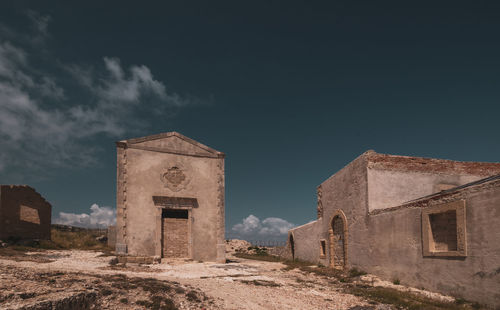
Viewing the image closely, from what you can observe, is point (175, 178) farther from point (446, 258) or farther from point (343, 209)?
point (446, 258)

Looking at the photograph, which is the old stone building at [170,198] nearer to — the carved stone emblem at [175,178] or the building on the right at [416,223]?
the carved stone emblem at [175,178]

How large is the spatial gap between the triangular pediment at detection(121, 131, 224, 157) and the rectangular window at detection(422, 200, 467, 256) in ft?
36.7

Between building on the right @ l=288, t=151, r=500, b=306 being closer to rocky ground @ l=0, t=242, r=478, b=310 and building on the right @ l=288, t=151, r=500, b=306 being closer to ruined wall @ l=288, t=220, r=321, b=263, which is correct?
ruined wall @ l=288, t=220, r=321, b=263

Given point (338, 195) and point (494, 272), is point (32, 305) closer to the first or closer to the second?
point (494, 272)

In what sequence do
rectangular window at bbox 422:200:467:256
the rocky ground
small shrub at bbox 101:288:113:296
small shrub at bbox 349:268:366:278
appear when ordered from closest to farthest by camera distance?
the rocky ground → small shrub at bbox 101:288:113:296 → rectangular window at bbox 422:200:467:256 → small shrub at bbox 349:268:366:278

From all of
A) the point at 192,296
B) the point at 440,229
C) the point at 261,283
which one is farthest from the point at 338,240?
the point at 192,296

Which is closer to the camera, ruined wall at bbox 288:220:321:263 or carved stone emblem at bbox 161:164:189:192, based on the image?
carved stone emblem at bbox 161:164:189:192

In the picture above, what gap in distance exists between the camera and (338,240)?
15078 millimetres

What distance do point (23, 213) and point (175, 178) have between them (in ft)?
28.6

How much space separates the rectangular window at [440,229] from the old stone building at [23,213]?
60.2 feet

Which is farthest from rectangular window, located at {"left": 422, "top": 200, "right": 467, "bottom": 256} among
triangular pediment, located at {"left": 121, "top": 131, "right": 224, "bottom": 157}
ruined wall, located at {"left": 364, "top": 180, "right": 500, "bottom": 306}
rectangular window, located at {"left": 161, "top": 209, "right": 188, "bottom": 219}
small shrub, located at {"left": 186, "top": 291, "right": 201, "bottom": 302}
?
rectangular window, located at {"left": 161, "top": 209, "right": 188, "bottom": 219}

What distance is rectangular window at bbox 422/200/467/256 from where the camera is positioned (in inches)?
341

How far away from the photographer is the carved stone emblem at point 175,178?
53.8 ft

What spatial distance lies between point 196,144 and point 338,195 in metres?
8.03
